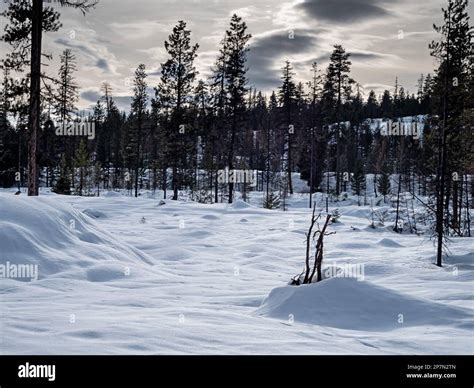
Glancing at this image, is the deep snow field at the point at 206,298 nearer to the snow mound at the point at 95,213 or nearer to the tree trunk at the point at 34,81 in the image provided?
the tree trunk at the point at 34,81

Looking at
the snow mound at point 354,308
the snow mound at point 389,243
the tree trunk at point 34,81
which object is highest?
the tree trunk at point 34,81

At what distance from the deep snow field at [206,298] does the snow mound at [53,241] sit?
26 millimetres

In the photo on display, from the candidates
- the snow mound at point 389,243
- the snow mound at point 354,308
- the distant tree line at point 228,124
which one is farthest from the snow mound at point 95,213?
the snow mound at point 354,308

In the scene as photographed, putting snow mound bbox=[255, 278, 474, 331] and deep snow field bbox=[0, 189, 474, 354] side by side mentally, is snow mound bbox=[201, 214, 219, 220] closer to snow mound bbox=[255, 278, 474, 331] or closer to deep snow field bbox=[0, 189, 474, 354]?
deep snow field bbox=[0, 189, 474, 354]

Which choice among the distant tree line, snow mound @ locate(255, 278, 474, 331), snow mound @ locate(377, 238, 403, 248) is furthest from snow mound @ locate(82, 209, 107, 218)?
snow mound @ locate(255, 278, 474, 331)

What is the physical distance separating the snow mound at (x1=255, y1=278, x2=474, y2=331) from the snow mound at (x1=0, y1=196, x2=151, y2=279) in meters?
3.48

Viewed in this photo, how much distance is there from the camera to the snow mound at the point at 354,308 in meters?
5.54

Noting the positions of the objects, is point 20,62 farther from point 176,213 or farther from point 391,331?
point 391,331

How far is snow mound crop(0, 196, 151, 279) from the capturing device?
6.84 meters

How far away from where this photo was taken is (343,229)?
61.7 feet

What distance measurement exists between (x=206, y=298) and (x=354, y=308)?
2.31m
